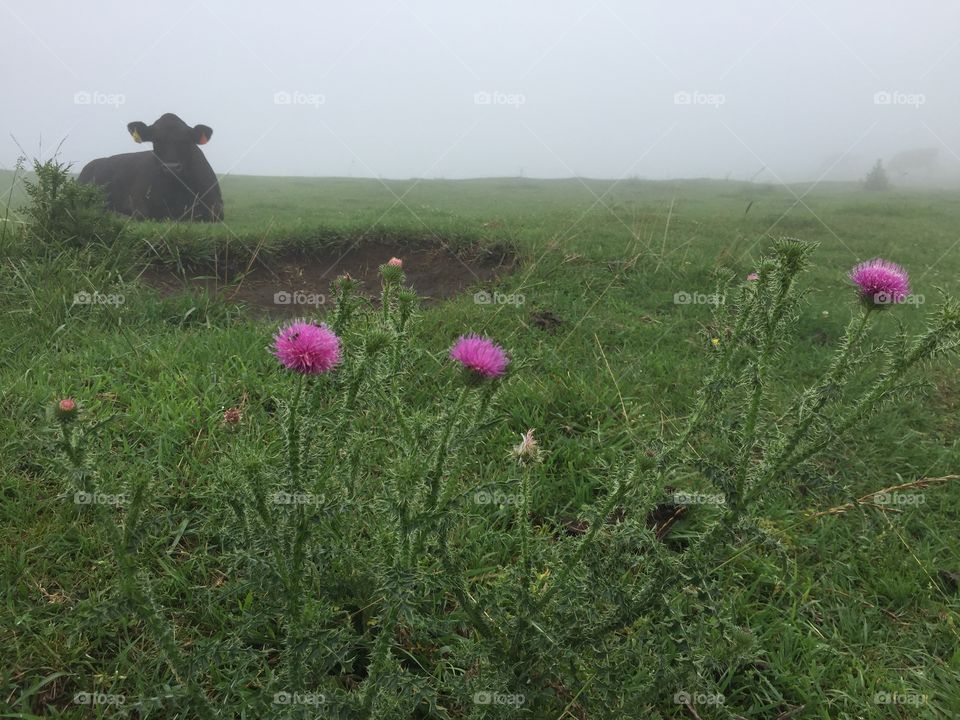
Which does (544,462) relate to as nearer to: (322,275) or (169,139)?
(322,275)

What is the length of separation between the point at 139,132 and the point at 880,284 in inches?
333

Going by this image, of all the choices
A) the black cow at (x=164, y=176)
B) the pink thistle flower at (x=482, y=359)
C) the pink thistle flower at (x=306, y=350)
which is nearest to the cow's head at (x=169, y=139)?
the black cow at (x=164, y=176)

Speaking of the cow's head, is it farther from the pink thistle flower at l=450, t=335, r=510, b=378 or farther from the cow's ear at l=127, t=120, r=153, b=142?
the pink thistle flower at l=450, t=335, r=510, b=378

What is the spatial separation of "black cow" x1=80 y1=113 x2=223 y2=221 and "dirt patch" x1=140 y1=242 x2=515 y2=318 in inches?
75.7

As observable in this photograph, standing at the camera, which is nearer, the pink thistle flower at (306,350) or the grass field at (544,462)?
the pink thistle flower at (306,350)

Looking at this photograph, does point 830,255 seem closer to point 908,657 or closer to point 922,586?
point 922,586

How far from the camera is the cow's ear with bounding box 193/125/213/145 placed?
7.64 metres

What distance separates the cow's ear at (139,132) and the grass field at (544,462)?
2.27 metres

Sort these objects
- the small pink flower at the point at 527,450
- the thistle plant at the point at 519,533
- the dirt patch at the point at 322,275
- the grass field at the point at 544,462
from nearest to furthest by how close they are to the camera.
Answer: the thistle plant at the point at 519,533 → the small pink flower at the point at 527,450 → the grass field at the point at 544,462 → the dirt patch at the point at 322,275

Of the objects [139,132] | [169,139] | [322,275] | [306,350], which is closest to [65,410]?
[306,350]

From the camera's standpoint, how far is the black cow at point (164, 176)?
693cm

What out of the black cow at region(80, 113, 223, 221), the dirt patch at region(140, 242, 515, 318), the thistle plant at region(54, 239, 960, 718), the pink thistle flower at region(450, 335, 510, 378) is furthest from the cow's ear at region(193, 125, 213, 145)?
the pink thistle flower at region(450, 335, 510, 378)

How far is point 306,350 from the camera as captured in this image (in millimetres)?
1280

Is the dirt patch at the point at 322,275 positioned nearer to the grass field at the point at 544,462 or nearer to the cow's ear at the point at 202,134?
the grass field at the point at 544,462
